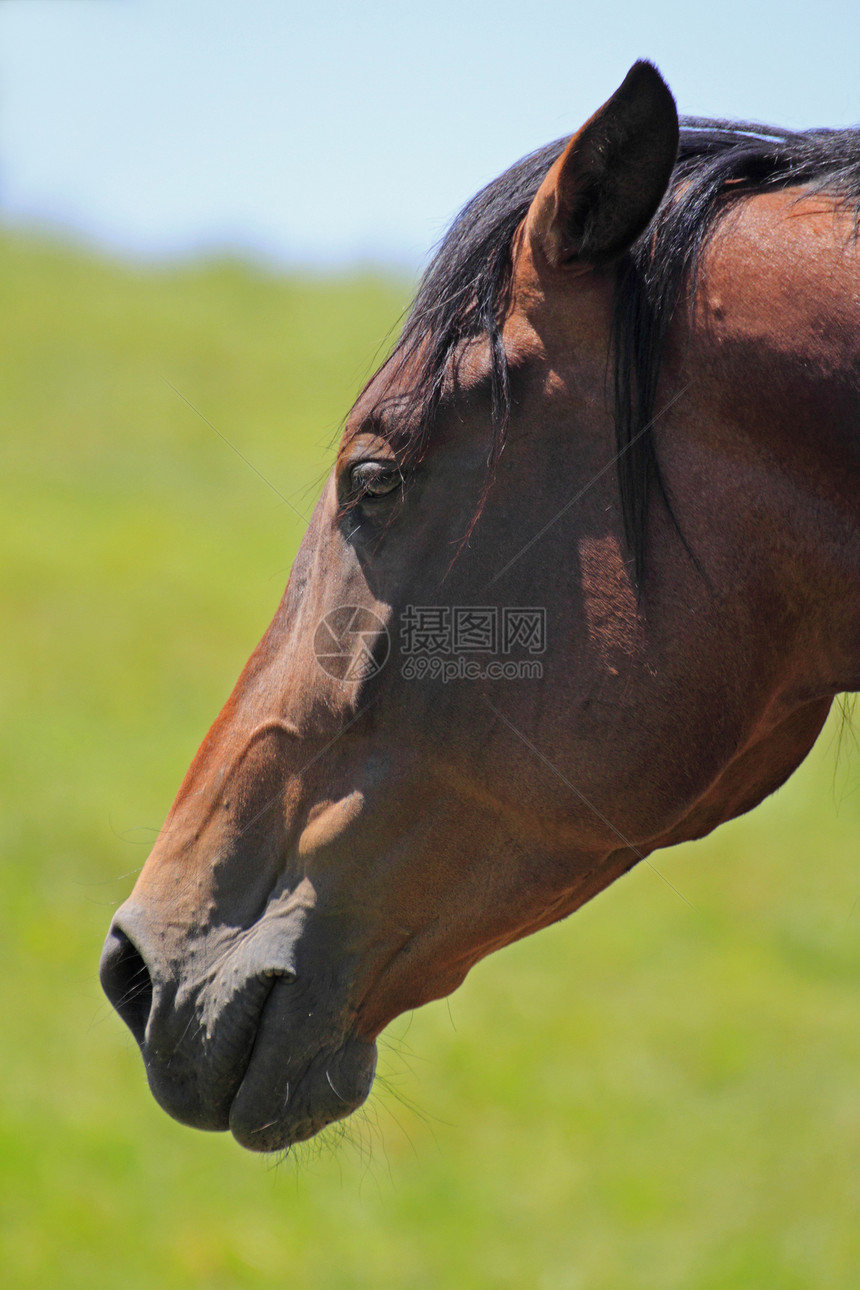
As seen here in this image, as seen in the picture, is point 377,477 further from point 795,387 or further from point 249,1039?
point 249,1039

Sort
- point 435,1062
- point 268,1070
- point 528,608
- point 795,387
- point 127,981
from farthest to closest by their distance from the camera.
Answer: point 435,1062
point 127,981
point 268,1070
point 528,608
point 795,387

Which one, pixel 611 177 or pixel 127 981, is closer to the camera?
pixel 611 177

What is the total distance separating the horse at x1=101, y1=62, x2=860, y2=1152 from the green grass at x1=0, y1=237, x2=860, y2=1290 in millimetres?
298

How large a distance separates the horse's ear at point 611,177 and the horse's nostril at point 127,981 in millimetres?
1315

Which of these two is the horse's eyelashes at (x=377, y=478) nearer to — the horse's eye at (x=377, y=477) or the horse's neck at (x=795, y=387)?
the horse's eye at (x=377, y=477)

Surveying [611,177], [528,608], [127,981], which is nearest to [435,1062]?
[127,981]

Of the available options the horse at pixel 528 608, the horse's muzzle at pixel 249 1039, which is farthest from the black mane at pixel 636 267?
the horse's muzzle at pixel 249 1039

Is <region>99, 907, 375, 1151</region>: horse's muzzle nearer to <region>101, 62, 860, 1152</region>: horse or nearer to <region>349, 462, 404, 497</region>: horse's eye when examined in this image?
<region>101, 62, 860, 1152</region>: horse

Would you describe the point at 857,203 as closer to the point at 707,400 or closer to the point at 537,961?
the point at 707,400

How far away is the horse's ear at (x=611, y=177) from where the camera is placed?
144 centimetres

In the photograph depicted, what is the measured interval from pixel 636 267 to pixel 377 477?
50 cm


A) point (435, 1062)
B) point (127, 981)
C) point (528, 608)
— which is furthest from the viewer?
point (435, 1062)

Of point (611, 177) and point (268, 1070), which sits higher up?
point (611, 177)

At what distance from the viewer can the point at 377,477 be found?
1.64 meters
